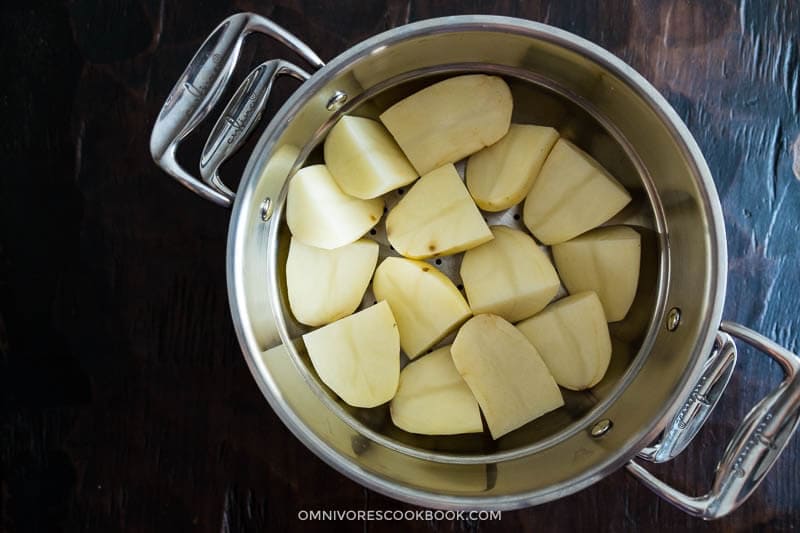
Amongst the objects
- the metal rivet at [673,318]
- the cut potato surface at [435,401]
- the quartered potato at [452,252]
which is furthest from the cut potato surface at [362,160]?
the metal rivet at [673,318]

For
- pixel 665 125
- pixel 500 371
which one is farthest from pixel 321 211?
pixel 665 125

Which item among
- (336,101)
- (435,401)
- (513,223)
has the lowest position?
(435,401)

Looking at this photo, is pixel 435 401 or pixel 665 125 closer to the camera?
pixel 665 125

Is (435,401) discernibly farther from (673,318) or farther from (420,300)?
(673,318)

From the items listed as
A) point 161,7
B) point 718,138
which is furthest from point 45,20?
point 718,138

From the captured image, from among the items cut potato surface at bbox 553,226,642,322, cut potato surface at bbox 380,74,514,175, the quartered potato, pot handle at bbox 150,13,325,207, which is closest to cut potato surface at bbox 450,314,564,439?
the quartered potato
